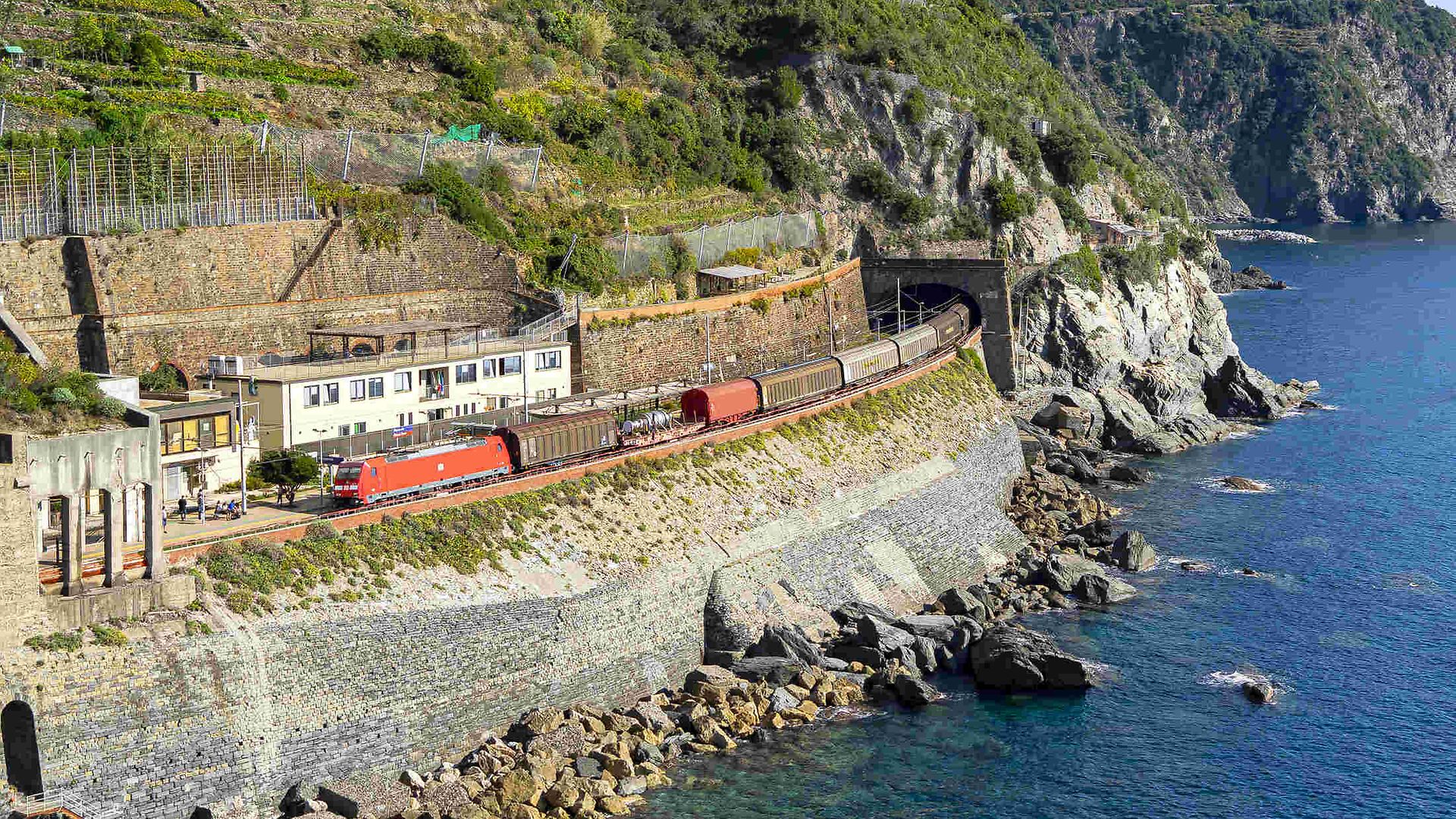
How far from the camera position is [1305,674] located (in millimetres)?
68062

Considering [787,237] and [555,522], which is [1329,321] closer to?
[787,237]

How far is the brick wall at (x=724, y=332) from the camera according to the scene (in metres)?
85.2

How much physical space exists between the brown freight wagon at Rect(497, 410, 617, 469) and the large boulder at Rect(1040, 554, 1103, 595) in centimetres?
2192

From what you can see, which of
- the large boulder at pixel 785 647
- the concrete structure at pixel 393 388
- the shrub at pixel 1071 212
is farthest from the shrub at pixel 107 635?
the shrub at pixel 1071 212

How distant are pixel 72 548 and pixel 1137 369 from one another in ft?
283

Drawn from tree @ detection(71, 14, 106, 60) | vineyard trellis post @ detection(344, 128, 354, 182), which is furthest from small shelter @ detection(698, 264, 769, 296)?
tree @ detection(71, 14, 106, 60)

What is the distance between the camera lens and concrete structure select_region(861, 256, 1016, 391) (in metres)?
115

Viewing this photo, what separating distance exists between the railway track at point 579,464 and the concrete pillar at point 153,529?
1.76 ft

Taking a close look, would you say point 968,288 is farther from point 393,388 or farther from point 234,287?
point 234,287

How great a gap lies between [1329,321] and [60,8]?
12410 cm

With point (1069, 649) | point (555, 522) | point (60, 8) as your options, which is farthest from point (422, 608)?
point (60, 8)

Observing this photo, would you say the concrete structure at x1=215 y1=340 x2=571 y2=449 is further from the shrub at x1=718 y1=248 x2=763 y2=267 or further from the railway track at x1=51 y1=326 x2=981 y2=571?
the shrub at x1=718 y1=248 x2=763 y2=267

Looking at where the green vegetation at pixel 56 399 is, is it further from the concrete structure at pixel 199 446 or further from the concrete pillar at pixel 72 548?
the concrete structure at pixel 199 446

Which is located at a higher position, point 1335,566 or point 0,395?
point 0,395
